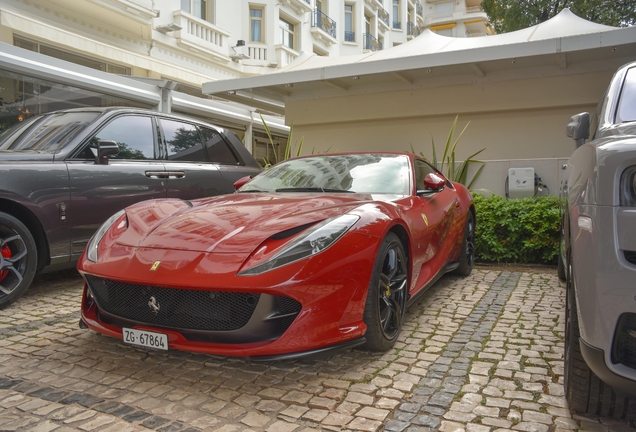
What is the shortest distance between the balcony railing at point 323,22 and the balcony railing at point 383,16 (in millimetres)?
7860

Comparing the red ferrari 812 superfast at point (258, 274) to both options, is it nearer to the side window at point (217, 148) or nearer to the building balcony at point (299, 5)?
the side window at point (217, 148)

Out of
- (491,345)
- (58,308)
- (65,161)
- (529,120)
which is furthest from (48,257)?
(529,120)

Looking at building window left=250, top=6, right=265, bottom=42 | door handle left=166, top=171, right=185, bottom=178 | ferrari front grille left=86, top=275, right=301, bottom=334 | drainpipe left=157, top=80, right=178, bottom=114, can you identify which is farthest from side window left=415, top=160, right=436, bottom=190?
building window left=250, top=6, right=265, bottom=42

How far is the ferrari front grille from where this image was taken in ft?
8.15

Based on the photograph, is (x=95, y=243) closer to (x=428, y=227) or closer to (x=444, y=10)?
(x=428, y=227)

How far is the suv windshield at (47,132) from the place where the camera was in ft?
14.8

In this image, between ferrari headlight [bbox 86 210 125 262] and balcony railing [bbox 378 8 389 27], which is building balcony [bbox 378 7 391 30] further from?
ferrari headlight [bbox 86 210 125 262]

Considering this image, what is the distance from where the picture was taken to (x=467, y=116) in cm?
866

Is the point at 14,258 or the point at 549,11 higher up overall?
the point at 549,11

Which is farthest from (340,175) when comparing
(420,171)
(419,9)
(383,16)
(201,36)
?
(419,9)

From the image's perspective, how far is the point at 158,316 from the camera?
2604 millimetres

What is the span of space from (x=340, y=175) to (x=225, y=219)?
4.18 feet

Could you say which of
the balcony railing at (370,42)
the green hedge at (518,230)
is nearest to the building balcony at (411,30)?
the balcony railing at (370,42)

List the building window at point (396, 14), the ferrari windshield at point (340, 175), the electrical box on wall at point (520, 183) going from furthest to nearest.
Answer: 1. the building window at point (396, 14)
2. the electrical box on wall at point (520, 183)
3. the ferrari windshield at point (340, 175)
